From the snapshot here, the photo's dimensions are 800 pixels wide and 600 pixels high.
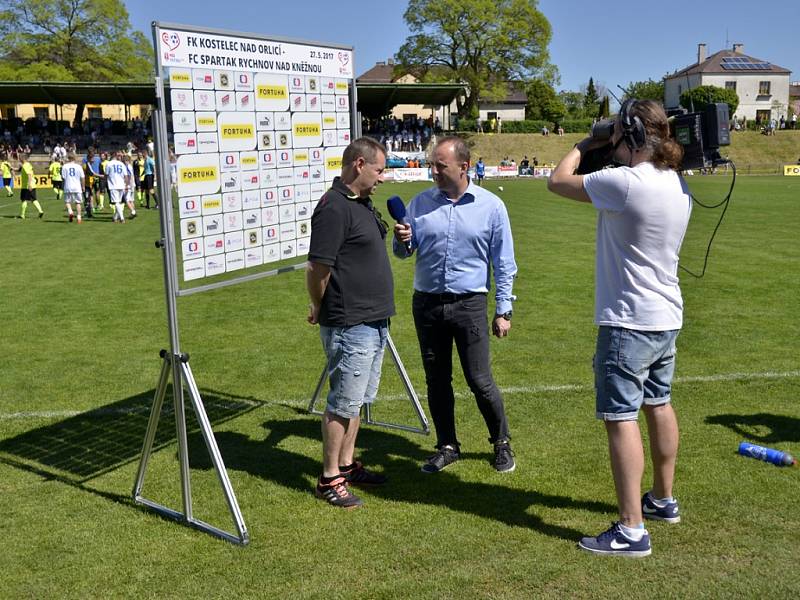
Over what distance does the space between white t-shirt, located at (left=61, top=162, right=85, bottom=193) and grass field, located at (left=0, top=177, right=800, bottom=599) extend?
11.4m

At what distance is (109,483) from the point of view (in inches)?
196

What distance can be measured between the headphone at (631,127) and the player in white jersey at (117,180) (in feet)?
64.2

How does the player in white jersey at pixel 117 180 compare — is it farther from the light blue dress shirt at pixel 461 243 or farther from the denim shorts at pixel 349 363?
the denim shorts at pixel 349 363

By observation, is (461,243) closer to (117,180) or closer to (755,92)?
(117,180)

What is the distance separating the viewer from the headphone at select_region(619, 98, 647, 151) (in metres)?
3.62

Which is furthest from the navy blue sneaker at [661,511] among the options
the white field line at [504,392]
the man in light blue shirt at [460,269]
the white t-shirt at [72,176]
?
the white t-shirt at [72,176]

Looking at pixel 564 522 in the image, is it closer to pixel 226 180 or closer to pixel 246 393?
pixel 226 180

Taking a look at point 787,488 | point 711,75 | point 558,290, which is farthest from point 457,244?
point 711,75

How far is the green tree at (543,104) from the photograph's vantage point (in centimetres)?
8625

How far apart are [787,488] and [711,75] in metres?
106

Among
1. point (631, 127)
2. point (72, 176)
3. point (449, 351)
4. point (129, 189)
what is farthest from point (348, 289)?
point (129, 189)

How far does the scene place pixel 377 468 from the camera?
523 centimetres

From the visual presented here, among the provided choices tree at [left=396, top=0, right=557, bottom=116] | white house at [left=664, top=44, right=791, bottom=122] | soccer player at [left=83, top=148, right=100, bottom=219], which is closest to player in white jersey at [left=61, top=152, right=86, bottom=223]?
soccer player at [left=83, top=148, right=100, bottom=219]

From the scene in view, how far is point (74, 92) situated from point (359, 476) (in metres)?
51.3
